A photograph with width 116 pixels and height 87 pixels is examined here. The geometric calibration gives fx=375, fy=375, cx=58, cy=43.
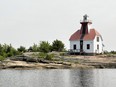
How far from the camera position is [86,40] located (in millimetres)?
99625

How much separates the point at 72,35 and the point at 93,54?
9.12 m

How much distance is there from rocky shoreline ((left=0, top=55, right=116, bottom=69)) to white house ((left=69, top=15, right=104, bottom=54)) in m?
9.85

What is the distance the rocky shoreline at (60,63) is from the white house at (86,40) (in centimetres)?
985

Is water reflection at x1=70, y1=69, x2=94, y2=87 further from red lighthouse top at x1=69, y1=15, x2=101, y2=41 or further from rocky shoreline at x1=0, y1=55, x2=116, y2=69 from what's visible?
red lighthouse top at x1=69, y1=15, x2=101, y2=41

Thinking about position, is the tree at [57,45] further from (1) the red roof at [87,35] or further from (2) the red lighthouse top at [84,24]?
(2) the red lighthouse top at [84,24]

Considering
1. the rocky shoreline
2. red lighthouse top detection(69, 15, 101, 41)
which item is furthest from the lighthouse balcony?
the rocky shoreline

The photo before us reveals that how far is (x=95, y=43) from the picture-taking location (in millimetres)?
99688

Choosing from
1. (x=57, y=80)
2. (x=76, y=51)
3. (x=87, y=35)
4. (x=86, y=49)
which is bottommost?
(x=57, y=80)

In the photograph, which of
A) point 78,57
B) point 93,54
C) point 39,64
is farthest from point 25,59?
point 93,54

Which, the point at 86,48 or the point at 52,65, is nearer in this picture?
the point at 52,65

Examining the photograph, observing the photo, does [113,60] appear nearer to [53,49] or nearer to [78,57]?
[78,57]

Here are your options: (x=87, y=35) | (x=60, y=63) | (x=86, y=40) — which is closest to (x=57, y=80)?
(x=60, y=63)

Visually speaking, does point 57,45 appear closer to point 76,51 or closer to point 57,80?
point 76,51

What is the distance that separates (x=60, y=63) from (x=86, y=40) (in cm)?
1686
